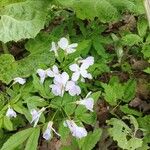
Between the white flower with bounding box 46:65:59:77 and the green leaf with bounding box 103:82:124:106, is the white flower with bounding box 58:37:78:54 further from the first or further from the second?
the green leaf with bounding box 103:82:124:106

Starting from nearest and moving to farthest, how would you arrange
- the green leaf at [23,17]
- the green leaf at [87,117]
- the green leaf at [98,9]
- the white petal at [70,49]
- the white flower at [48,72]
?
1. the green leaf at [87,117]
2. the white flower at [48,72]
3. the white petal at [70,49]
4. the green leaf at [98,9]
5. the green leaf at [23,17]

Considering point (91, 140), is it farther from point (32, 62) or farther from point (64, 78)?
point (32, 62)

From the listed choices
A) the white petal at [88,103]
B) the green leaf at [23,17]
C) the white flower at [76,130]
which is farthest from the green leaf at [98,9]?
the white flower at [76,130]

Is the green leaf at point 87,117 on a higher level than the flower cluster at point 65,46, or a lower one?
lower

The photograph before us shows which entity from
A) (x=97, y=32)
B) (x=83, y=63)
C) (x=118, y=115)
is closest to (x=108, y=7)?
(x=97, y=32)

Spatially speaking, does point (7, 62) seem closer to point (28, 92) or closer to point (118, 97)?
point (28, 92)

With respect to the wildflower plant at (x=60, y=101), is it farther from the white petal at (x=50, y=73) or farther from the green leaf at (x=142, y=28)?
the green leaf at (x=142, y=28)
